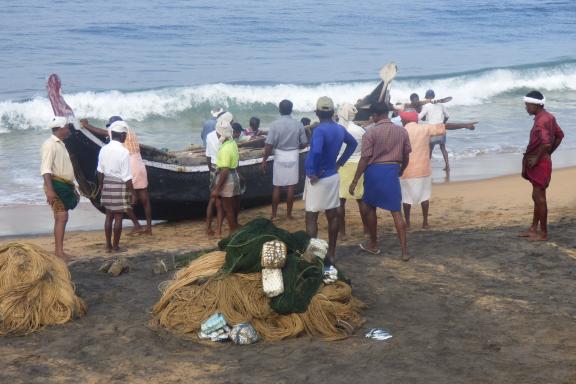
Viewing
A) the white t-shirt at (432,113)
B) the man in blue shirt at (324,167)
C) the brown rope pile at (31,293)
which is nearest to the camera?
the brown rope pile at (31,293)

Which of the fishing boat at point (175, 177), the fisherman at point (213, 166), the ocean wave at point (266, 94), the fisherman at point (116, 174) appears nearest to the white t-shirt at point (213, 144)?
the fisherman at point (213, 166)

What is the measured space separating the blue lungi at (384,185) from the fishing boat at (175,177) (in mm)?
3212

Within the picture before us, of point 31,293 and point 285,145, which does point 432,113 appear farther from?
point 31,293

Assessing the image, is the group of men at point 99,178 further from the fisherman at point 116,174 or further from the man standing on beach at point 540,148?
the man standing on beach at point 540,148

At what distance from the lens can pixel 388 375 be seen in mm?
6348

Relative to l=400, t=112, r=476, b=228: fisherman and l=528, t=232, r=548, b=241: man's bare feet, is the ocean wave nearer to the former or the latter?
l=400, t=112, r=476, b=228: fisherman

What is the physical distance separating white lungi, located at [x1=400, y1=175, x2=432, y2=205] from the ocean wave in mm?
13342

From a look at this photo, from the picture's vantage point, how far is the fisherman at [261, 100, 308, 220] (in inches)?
451

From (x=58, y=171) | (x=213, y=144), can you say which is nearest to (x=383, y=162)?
(x=213, y=144)

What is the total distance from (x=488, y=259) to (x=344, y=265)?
56.4 inches

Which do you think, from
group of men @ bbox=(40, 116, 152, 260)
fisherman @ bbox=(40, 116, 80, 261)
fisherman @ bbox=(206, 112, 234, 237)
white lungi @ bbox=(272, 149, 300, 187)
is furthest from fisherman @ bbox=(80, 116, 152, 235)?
white lungi @ bbox=(272, 149, 300, 187)

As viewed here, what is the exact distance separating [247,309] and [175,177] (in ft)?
16.7

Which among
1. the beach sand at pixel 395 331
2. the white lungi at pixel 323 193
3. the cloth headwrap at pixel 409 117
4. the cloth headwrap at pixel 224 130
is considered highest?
the cloth headwrap at pixel 409 117

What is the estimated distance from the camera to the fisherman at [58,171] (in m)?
9.36
